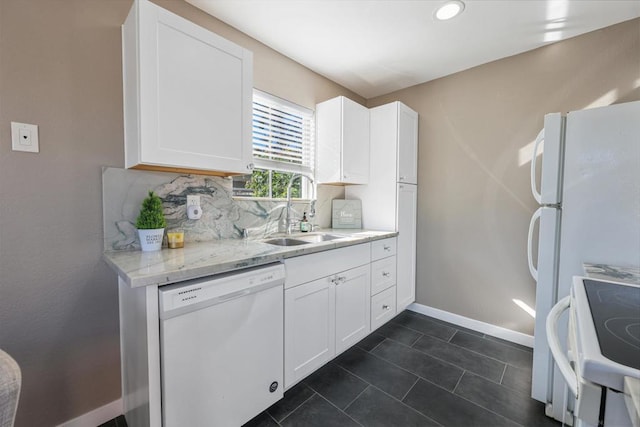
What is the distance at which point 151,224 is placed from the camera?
4.58ft

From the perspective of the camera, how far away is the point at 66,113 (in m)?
1.28

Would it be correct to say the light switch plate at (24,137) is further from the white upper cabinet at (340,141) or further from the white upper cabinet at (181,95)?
the white upper cabinet at (340,141)

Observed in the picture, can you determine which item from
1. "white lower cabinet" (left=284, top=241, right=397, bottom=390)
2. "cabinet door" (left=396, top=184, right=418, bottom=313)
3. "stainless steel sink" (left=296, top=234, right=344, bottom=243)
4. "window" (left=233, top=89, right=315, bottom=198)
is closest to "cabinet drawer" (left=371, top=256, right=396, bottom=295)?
"white lower cabinet" (left=284, top=241, right=397, bottom=390)

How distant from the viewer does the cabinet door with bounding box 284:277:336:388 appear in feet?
4.83

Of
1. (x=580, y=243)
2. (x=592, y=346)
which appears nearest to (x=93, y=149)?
(x=592, y=346)

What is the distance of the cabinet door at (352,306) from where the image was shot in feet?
5.93

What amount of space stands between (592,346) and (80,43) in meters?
2.20

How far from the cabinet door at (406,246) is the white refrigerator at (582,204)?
1.11 m

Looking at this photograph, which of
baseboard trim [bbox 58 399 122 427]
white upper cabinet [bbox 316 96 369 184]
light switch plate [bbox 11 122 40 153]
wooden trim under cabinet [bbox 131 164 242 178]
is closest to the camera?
light switch plate [bbox 11 122 40 153]

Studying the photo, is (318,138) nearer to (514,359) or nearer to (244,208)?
(244,208)

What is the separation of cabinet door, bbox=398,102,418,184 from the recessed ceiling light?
77 cm

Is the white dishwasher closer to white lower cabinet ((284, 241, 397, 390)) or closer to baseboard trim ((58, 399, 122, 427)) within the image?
white lower cabinet ((284, 241, 397, 390))

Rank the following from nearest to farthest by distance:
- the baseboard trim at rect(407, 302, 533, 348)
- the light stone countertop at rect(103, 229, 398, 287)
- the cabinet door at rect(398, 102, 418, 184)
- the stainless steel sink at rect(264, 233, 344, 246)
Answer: the light stone countertop at rect(103, 229, 398, 287), the stainless steel sink at rect(264, 233, 344, 246), the baseboard trim at rect(407, 302, 533, 348), the cabinet door at rect(398, 102, 418, 184)

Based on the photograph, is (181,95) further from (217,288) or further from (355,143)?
(355,143)
